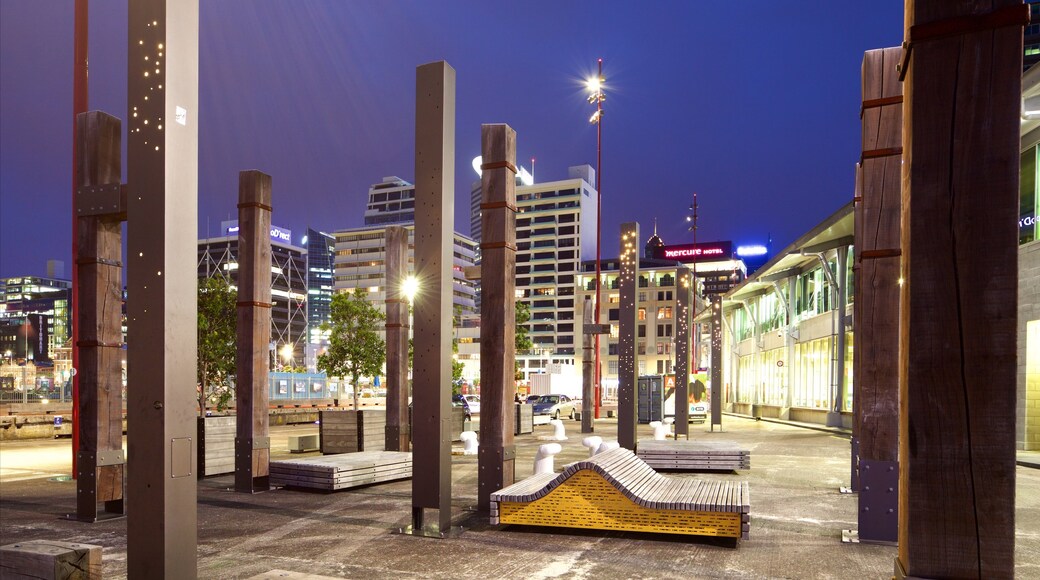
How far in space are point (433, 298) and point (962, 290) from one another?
6671 millimetres

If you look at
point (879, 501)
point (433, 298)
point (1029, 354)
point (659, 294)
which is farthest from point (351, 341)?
point (659, 294)

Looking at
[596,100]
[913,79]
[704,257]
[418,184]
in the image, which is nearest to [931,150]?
[913,79]

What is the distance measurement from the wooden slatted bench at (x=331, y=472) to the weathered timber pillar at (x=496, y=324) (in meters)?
3.35

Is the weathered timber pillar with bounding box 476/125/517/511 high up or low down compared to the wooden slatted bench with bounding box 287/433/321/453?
up

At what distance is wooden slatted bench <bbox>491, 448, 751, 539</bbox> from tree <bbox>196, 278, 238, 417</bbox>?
72.3 ft

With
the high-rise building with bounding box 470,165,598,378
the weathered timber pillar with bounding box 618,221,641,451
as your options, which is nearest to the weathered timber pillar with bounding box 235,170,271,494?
the weathered timber pillar with bounding box 618,221,641,451

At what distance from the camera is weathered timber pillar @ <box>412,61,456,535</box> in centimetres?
881

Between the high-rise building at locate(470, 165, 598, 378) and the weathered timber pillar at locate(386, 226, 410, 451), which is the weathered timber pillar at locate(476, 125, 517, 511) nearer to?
the weathered timber pillar at locate(386, 226, 410, 451)

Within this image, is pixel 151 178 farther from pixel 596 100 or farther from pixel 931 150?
pixel 596 100

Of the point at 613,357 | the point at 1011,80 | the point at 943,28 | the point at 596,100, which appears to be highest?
the point at 596,100

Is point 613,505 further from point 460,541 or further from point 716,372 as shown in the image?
point 716,372

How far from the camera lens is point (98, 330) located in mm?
9984

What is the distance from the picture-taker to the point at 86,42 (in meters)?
13.4

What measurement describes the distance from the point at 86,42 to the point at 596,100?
3129 cm
